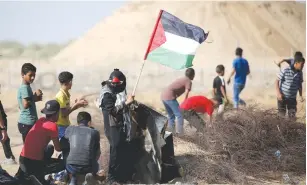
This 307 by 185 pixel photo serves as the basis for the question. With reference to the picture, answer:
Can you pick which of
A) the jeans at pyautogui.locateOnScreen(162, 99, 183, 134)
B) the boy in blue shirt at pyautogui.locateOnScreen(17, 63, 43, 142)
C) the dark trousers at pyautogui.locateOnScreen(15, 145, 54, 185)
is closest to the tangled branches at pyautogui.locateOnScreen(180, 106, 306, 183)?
A: the jeans at pyautogui.locateOnScreen(162, 99, 183, 134)

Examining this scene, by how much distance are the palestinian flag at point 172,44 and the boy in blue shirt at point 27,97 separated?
5.29 feet

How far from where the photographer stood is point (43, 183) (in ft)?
24.7

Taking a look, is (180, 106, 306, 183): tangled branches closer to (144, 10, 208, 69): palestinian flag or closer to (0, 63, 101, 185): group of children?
(144, 10, 208, 69): palestinian flag

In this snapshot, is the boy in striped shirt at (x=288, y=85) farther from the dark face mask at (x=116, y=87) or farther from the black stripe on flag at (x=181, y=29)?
the dark face mask at (x=116, y=87)

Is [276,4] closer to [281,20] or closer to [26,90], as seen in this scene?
[281,20]

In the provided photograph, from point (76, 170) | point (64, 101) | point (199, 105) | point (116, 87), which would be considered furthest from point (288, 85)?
point (76, 170)

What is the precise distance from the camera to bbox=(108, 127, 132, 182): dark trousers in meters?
7.81

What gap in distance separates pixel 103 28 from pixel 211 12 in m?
6.03

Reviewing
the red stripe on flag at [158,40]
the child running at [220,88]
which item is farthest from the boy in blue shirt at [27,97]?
the child running at [220,88]

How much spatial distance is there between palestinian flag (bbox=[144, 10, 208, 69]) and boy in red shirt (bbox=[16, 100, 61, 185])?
5.22 feet

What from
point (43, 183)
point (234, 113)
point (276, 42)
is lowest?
point (43, 183)

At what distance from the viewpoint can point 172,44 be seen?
8328 mm

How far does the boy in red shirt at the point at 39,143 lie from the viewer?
291 inches

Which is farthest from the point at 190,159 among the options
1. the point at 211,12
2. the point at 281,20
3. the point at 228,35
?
the point at 281,20
